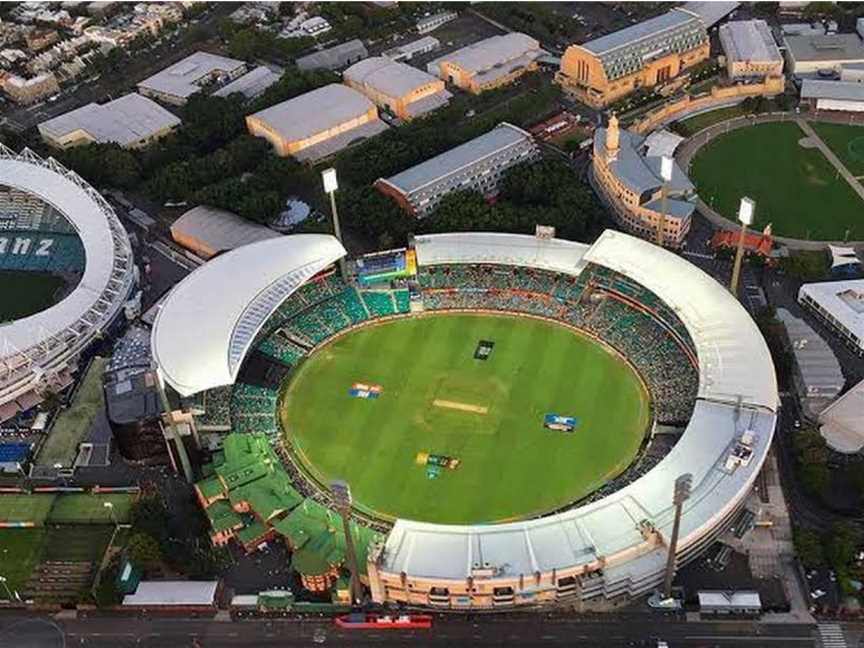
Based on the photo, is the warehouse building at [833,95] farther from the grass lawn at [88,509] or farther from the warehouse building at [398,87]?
the grass lawn at [88,509]

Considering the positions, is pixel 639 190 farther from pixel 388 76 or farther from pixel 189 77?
pixel 189 77

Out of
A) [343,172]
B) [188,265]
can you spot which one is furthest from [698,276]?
[188,265]

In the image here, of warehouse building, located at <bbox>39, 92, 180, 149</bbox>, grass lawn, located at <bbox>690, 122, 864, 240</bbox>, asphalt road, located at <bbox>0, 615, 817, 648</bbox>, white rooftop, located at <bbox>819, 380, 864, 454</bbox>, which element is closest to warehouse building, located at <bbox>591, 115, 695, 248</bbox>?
grass lawn, located at <bbox>690, 122, 864, 240</bbox>

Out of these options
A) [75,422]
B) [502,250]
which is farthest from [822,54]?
[75,422]

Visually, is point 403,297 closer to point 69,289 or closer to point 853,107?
point 69,289

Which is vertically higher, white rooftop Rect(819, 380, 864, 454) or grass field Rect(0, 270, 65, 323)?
white rooftop Rect(819, 380, 864, 454)

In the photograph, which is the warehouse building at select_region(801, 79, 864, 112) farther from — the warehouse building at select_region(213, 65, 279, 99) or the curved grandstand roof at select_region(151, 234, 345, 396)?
the warehouse building at select_region(213, 65, 279, 99)
